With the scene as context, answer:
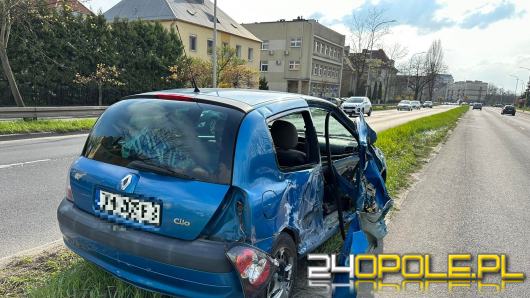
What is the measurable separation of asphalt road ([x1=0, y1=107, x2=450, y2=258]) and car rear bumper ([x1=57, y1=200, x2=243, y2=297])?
1.75 meters

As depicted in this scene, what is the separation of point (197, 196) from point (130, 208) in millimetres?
482

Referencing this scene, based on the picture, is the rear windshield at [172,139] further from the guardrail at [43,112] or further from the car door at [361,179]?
the guardrail at [43,112]

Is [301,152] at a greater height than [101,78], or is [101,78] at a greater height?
[101,78]

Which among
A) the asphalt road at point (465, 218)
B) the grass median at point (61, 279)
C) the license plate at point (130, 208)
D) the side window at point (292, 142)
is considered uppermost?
the side window at point (292, 142)

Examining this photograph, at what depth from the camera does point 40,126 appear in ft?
39.4

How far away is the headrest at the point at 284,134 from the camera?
2.95 meters

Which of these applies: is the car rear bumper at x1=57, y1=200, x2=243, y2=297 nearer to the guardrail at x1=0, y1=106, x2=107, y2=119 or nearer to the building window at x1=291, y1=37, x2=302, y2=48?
the guardrail at x1=0, y1=106, x2=107, y2=119

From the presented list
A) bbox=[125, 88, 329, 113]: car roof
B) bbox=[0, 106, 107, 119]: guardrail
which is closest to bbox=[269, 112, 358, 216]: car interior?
bbox=[125, 88, 329, 113]: car roof

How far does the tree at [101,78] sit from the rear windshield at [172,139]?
2220cm

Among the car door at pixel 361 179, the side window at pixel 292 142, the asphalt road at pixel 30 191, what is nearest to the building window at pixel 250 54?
the asphalt road at pixel 30 191

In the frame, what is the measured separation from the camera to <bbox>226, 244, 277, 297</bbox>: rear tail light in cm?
212

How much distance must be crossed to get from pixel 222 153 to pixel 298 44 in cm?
5403

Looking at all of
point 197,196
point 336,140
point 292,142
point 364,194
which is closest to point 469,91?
point 336,140

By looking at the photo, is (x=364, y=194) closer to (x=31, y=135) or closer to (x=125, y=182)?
(x=125, y=182)
